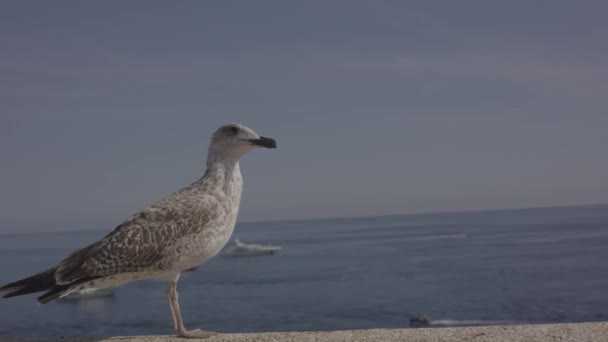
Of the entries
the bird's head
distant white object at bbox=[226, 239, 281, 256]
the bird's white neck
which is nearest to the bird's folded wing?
the bird's white neck

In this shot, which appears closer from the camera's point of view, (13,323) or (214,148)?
(214,148)

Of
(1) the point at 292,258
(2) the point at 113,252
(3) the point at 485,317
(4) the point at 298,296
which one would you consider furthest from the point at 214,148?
(1) the point at 292,258

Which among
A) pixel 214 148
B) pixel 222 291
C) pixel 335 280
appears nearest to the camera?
pixel 214 148

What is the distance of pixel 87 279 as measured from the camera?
6.92 metres

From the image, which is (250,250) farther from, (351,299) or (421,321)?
(421,321)

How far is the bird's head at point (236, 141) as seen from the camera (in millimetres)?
7484

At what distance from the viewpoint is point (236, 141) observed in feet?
24.6

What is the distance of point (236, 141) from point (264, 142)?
12.8 inches

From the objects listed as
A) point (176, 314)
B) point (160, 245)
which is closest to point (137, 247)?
point (160, 245)

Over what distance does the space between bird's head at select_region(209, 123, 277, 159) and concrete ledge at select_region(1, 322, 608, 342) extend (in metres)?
2.13

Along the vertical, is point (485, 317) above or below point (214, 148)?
below

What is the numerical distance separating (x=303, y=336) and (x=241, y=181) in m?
1.92

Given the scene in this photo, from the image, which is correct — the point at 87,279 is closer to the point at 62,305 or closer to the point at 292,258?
the point at 62,305

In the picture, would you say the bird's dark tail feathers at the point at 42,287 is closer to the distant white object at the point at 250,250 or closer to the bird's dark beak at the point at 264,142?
the bird's dark beak at the point at 264,142
